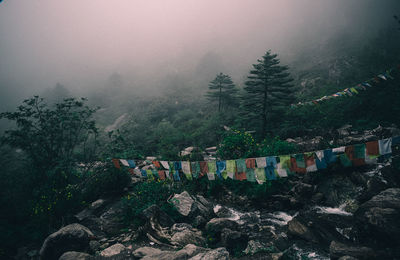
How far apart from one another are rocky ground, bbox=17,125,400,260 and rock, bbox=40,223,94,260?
0.03 metres

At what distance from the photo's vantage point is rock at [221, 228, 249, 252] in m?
6.62

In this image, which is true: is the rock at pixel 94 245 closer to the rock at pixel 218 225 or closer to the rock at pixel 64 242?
the rock at pixel 64 242

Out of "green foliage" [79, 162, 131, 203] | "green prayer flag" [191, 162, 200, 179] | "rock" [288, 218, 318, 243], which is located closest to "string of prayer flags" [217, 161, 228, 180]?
"green prayer flag" [191, 162, 200, 179]

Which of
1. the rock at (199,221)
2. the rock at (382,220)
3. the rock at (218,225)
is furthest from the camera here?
the rock at (199,221)

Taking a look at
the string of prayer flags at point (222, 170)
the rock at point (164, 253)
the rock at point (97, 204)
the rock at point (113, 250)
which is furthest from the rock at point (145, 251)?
the rock at point (97, 204)

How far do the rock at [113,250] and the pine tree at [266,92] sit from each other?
14.4 m

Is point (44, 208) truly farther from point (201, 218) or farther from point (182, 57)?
point (182, 57)

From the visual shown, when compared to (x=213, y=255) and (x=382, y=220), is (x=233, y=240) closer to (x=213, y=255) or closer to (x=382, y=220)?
(x=213, y=255)

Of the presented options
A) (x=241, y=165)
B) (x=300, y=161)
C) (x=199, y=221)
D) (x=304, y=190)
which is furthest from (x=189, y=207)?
(x=304, y=190)

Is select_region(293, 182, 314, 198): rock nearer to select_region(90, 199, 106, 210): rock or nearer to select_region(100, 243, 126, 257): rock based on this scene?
select_region(100, 243, 126, 257): rock

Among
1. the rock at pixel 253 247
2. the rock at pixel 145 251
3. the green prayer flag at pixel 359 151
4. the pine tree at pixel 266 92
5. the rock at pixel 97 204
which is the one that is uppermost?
the pine tree at pixel 266 92

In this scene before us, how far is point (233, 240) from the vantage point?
6680 millimetres

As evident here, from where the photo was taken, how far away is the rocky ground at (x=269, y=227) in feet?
18.6

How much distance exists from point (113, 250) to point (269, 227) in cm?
569
